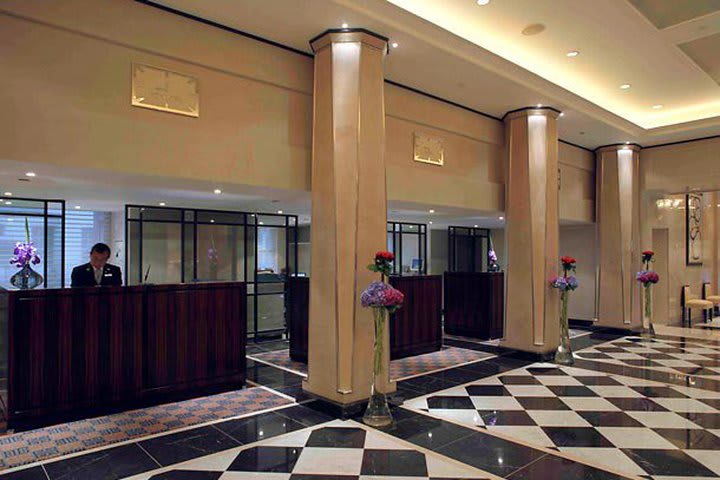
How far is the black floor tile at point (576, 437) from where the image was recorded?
3.96 meters

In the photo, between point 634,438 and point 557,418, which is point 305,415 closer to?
point 557,418

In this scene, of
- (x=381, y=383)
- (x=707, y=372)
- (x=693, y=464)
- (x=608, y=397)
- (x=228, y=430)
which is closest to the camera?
(x=693, y=464)

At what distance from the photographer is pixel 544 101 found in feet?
23.1

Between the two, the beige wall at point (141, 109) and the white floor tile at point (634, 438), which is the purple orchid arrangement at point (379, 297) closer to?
the beige wall at point (141, 109)

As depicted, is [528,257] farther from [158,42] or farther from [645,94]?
[158,42]

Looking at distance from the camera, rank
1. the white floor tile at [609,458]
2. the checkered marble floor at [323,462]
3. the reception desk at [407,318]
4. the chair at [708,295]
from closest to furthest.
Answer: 1. the checkered marble floor at [323,462]
2. the white floor tile at [609,458]
3. the reception desk at [407,318]
4. the chair at [708,295]

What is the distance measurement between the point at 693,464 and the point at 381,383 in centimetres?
260

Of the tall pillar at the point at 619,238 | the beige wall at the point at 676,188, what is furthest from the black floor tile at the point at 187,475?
the beige wall at the point at 676,188

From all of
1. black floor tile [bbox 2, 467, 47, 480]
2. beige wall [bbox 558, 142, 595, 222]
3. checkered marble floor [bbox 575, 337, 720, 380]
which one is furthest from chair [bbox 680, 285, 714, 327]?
black floor tile [bbox 2, 467, 47, 480]

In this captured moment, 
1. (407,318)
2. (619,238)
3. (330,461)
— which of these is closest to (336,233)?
(330,461)

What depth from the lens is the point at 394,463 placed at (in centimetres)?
360

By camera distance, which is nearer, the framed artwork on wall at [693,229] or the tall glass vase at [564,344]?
the tall glass vase at [564,344]

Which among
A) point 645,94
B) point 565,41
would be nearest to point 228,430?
point 565,41

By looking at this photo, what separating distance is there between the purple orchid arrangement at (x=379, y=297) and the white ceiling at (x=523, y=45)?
8.58ft
